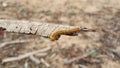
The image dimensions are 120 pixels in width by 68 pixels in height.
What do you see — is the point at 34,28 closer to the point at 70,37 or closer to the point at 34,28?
the point at 34,28

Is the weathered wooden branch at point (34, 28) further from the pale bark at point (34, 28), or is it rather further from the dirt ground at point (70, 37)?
the dirt ground at point (70, 37)

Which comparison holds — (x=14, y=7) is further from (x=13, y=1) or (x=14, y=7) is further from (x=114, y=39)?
(x=114, y=39)

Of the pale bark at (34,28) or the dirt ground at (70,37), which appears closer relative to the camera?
the pale bark at (34,28)

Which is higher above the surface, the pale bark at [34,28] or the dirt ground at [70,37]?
the pale bark at [34,28]

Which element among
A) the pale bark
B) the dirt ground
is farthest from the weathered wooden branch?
the dirt ground

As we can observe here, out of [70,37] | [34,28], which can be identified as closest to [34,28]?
[34,28]

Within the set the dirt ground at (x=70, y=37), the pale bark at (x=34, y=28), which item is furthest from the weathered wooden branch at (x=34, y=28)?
the dirt ground at (x=70, y=37)

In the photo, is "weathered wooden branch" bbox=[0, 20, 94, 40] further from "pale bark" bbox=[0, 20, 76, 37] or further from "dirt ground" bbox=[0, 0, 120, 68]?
"dirt ground" bbox=[0, 0, 120, 68]

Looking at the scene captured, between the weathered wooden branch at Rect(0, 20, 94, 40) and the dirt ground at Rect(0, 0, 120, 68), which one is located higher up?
the weathered wooden branch at Rect(0, 20, 94, 40)

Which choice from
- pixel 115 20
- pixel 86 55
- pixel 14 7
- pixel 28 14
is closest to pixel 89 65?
pixel 86 55
